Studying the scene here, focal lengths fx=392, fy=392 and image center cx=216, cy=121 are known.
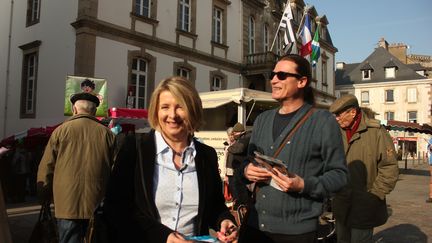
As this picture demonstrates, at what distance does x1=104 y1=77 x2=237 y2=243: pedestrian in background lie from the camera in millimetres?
1910

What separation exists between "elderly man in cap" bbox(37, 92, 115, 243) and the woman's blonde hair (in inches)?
71.8

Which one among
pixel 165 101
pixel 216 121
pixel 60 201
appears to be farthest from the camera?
pixel 216 121

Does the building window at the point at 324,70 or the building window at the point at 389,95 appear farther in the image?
the building window at the point at 389,95

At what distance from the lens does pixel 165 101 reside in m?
2.11

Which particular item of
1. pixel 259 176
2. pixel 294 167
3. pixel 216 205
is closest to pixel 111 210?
pixel 216 205

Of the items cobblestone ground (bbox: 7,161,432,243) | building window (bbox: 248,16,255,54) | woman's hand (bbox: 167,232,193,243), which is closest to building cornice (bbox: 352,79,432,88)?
building window (bbox: 248,16,255,54)

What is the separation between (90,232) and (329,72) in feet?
118

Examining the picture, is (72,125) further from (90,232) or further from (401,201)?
(401,201)

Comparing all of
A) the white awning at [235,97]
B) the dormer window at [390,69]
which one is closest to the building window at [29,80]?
the white awning at [235,97]

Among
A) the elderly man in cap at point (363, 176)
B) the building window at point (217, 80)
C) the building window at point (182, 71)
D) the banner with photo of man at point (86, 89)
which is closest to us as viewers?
the elderly man in cap at point (363, 176)

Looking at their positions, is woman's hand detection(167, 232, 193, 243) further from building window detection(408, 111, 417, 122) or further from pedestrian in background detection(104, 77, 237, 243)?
building window detection(408, 111, 417, 122)

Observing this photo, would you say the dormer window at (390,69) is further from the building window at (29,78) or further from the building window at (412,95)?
the building window at (29,78)

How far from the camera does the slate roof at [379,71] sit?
49031 millimetres

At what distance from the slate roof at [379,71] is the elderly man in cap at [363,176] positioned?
50.1 m
